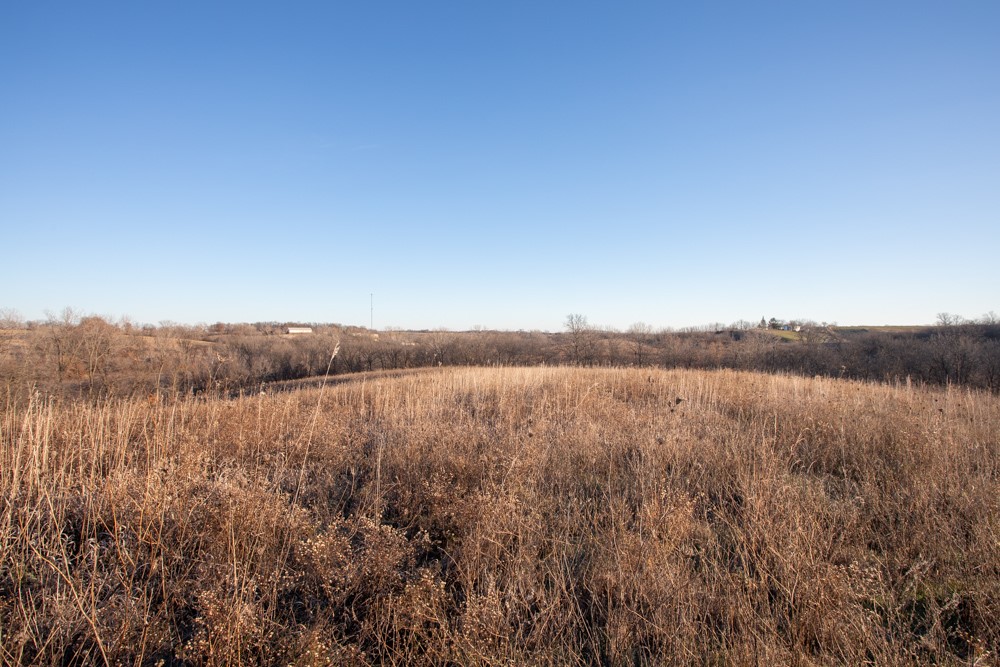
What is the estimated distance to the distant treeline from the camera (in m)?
15.5

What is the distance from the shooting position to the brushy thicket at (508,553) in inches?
78.2

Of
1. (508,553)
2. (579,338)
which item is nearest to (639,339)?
(579,338)

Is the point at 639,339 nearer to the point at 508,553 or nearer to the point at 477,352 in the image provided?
the point at 477,352

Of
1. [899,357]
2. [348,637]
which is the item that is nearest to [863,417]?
[348,637]

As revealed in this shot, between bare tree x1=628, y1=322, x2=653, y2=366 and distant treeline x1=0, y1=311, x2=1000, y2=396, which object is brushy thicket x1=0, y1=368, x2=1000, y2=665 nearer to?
distant treeline x1=0, y1=311, x2=1000, y2=396

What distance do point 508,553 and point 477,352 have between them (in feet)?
118

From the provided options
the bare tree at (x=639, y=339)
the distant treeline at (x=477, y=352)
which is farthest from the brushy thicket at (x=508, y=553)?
A: the bare tree at (x=639, y=339)

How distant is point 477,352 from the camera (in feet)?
127

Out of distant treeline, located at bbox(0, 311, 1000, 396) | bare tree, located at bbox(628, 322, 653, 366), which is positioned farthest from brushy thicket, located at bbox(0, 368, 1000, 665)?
bare tree, located at bbox(628, 322, 653, 366)

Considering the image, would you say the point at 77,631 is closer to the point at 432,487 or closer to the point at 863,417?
the point at 432,487

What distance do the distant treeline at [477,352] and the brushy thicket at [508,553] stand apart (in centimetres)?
852

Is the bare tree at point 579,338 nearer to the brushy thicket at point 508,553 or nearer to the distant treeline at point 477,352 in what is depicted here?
the distant treeline at point 477,352

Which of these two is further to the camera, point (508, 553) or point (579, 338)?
point (579, 338)

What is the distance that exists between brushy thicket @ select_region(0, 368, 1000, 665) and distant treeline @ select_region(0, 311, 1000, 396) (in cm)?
852
